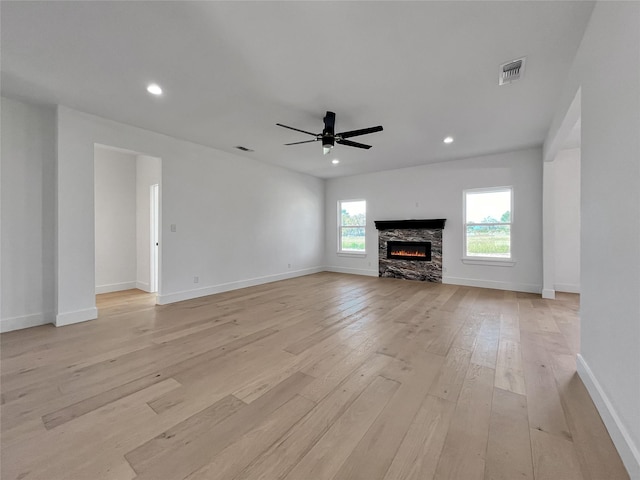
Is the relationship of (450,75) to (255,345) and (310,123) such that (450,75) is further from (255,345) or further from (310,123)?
(255,345)

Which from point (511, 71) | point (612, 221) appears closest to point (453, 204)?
point (511, 71)

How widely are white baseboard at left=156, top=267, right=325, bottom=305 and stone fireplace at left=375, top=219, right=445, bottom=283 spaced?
7.35ft

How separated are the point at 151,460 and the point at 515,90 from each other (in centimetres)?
438

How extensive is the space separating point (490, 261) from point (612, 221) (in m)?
4.34

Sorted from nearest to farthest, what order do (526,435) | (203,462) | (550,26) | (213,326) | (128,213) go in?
(203,462) < (526,435) < (550,26) < (213,326) < (128,213)

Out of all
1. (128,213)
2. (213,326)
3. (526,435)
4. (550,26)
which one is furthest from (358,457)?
(128,213)

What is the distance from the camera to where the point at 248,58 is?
2354mm

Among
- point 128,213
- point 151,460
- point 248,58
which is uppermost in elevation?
point 248,58

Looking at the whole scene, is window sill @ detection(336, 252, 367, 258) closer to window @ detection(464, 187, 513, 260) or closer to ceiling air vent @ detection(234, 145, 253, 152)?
window @ detection(464, 187, 513, 260)

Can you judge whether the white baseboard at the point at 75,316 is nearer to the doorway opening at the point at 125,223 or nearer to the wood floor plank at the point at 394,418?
the doorway opening at the point at 125,223

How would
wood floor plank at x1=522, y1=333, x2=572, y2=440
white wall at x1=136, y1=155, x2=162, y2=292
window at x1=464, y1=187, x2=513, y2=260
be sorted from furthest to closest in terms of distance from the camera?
window at x1=464, y1=187, x2=513, y2=260
white wall at x1=136, y1=155, x2=162, y2=292
wood floor plank at x1=522, y1=333, x2=572, y2=440

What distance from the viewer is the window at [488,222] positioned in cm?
532

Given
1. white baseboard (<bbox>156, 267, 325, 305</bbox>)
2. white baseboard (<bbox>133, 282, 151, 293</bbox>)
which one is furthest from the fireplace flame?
white baseboard (<bbox>133, 282, 151, 293</bbox>)

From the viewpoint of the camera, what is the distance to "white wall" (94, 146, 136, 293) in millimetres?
5027
